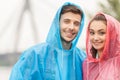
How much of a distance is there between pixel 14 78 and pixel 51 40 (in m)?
A: 0.42

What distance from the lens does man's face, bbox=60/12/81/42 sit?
3.88m

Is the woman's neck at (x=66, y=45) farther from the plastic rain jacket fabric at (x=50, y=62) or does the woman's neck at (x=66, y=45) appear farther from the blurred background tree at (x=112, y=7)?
the blurred background tree at (x=112, y=7)

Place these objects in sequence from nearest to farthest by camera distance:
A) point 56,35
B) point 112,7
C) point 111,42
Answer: point 111,42 < point 56,35 < point 112,7

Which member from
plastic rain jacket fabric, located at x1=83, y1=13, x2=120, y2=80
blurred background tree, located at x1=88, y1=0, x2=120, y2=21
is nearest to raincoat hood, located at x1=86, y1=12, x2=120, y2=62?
plastic rain jacket fabric, located at x1=83, y1=13, x2=120, y2=80

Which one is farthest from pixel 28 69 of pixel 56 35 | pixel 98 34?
pixel 98 34

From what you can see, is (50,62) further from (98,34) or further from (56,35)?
(98,34)

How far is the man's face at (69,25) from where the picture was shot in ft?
12.7

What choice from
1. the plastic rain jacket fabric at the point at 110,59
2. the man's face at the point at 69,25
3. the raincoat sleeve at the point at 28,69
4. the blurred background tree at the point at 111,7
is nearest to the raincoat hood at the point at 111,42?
the plastic rain jacket fabric at the point at 110,59

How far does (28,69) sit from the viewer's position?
3.88m

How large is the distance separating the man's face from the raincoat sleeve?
0.28m

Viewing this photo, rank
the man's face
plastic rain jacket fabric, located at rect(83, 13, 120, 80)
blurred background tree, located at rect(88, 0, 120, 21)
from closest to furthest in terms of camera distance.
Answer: plastic rain jacket fabric, located at rect(83, 13, 120, 80) < the man's face < blurred background tree, located at rect(88, 0, 120, 21)

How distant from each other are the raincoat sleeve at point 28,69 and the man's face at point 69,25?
11.2 inches

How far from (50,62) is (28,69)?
0.18 m

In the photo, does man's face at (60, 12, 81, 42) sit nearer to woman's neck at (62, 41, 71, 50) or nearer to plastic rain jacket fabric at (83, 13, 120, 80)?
woman's neck at (62, 41, 71, 50)
